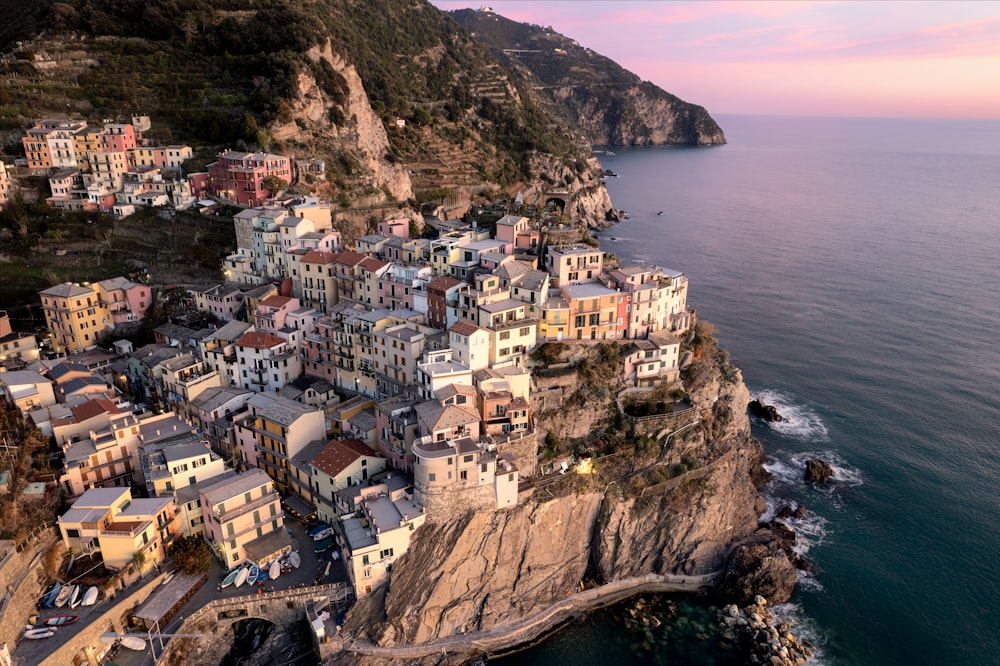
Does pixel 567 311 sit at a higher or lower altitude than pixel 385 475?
higher

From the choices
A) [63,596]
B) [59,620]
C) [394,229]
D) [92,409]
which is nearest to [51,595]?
[63,596]

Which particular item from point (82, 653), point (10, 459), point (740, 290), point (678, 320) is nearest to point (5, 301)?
point (10, 459)

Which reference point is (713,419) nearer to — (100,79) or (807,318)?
(807,318)

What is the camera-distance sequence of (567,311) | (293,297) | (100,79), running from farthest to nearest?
(100,79)
(293,297)
(567,311)

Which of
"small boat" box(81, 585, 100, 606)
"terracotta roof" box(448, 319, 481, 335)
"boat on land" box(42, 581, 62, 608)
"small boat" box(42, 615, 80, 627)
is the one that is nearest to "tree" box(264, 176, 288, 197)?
"terracotta roof" box(448, 319, 481, 335)

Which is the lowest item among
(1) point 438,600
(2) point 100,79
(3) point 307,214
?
(1) point 438,600

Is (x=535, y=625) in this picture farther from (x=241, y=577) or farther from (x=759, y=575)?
(x=241, y=577)

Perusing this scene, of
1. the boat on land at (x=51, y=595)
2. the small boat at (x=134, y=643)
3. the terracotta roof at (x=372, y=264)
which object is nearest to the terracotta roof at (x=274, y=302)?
the terracotta roof at (x=372, y=264)

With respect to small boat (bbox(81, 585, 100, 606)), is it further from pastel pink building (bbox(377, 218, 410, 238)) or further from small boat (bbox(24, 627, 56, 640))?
pastel pink building (bbox(377, 218, 410, 238))
